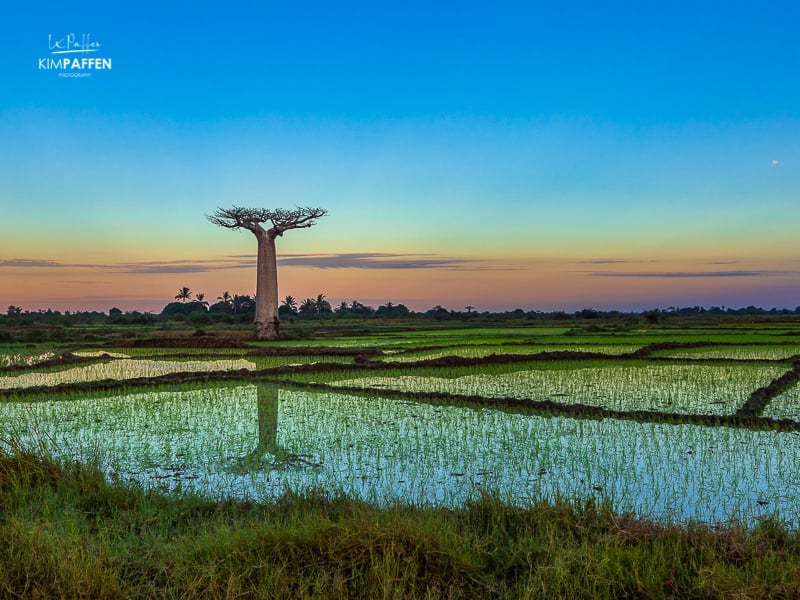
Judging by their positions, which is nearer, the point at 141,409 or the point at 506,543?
the point at 506,543

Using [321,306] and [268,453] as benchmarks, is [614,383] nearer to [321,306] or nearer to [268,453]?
[268,453]

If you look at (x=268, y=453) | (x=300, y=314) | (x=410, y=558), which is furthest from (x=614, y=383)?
(x=300, y=314)

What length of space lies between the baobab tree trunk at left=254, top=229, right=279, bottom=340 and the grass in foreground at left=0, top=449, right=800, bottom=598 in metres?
22.1

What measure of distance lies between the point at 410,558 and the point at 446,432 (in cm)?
387

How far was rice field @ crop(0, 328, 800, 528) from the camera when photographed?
4.92 meters

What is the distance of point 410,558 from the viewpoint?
10.7 ft

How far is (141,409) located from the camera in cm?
900

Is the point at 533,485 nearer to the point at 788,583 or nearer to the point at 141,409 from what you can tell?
the point at 788,583

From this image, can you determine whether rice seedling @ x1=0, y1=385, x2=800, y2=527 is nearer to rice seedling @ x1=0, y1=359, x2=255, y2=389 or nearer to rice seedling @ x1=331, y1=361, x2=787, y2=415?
rice seedling @ x1=331, y1=361, x2=787, y2=415

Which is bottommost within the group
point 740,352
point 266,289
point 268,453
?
point 268,453

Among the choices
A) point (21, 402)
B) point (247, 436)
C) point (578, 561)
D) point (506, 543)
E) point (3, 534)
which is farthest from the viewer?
point (21, 402)

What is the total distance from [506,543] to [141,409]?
22.7 ft

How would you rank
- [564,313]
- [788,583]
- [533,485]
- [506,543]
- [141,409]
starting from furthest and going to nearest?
[564,313], [141,409], [533,485], [506,543], [788,583]

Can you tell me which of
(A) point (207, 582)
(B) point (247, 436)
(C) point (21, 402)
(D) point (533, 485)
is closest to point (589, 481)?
(D) point (533, 485)
